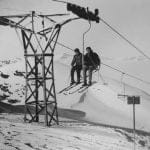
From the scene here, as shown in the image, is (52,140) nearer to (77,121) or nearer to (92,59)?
(92,59)

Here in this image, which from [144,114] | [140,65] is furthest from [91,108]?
[140,65]

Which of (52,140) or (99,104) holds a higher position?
(99,104)

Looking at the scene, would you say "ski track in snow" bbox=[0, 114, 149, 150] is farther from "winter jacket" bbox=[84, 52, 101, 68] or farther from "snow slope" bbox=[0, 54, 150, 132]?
"snow slope" bbox=[0, 54, 150, 132]

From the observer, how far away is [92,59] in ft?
65.1

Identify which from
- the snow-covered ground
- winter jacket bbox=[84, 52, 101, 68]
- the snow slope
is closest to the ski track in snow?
the snow-covered ground

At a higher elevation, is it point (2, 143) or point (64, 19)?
point (64, 19)

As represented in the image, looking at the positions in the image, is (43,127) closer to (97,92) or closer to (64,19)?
(64,19)

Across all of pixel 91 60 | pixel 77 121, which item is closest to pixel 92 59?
pixel 91 60

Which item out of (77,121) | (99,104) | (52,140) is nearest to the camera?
(52,140)

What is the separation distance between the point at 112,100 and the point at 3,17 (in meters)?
41.7


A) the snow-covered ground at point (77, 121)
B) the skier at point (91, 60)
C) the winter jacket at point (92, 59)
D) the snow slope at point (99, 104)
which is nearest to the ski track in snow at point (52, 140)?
the snow-covered ground at point (77, 121)

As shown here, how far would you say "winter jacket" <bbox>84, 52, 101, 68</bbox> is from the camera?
780 inches

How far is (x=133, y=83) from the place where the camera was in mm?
127875

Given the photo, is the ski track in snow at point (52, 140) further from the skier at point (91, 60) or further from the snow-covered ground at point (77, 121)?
the skier at point (91, 60)
